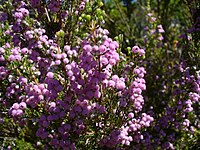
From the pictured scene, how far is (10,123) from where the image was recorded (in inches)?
168

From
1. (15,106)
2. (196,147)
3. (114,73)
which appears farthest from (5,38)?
(196,147)

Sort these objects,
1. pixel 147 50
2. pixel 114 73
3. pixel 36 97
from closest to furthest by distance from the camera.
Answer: pixel 36 97 < pixel 114 73 < pixel 147 50

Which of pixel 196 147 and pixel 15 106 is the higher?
pixel 196 147

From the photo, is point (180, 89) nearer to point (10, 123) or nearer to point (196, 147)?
point (196, 147)

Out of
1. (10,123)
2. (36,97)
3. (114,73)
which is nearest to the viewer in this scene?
(36,97)

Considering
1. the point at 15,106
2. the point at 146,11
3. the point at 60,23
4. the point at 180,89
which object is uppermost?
the point at 146,11

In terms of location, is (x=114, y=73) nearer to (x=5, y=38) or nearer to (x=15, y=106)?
(x=15, y=106)

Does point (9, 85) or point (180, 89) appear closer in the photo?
point (9, 85)

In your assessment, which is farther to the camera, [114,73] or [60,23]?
[60,23]

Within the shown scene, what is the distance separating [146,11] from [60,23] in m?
2.42

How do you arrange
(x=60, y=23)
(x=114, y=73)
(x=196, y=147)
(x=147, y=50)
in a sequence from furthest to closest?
(x=147, y=50)
(x=196, y=147)
(x=60, y=23)
(x=114, y=73)

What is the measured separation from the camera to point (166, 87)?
18.5 feet

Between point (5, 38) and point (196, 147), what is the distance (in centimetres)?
316

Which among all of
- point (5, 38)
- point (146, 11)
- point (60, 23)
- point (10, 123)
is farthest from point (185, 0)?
point (10, 123)
